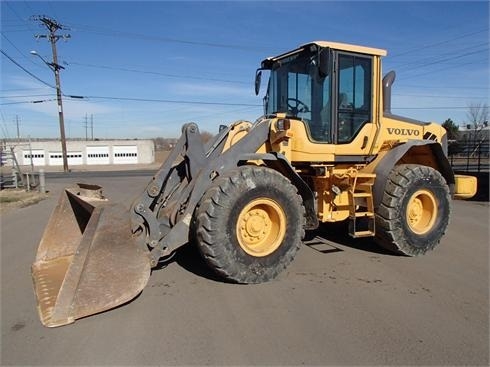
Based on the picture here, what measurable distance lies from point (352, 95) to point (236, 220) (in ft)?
9.49

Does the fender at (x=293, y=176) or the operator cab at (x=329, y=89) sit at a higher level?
the operator cab at (x=329, y=89)

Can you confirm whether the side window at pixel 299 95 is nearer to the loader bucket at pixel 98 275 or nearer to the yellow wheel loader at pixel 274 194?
the yellow wheel loader at pixel 274 194

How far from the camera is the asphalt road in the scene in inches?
138

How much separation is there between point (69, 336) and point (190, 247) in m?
2.96

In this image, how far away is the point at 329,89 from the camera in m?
6.28

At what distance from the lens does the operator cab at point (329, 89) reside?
20.6 feet

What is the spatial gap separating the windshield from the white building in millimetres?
58074

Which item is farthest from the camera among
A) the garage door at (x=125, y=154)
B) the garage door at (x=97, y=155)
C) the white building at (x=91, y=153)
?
the garage door at (x=125, y=154)

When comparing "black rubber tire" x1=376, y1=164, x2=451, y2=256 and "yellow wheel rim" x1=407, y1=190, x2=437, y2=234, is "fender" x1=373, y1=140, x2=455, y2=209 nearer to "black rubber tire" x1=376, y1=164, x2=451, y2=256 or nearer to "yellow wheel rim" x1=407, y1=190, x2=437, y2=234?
"black rubber tire" x1=376, y1=164, x2=451, y2=256

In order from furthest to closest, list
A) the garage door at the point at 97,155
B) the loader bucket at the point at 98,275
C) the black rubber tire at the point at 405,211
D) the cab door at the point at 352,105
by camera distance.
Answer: the garage door at the point at 97,155 < the cab door at the point at 352,105 < the black rubber tire at the point at 405,211 < the loader bucket at the point at 98,275

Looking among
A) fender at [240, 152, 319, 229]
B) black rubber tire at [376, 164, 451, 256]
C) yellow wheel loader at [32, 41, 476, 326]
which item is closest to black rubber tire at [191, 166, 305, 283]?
yellow wheel loader at [32, 41, 476, 326]

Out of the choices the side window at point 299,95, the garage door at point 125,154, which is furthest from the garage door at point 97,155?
the side window at point 299,95

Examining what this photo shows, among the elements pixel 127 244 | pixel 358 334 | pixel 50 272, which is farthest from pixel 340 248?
pixel 50 272

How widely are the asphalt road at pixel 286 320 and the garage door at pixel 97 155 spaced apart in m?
59.0
